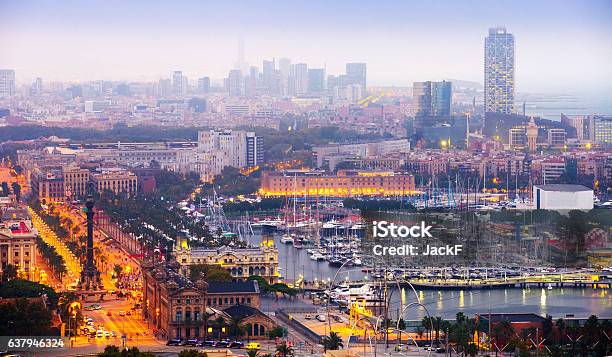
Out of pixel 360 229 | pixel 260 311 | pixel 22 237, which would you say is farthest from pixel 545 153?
pixel 260 311

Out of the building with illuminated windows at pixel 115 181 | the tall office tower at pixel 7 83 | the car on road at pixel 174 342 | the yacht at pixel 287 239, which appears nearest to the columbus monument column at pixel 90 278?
the car on road at pixel 174 342

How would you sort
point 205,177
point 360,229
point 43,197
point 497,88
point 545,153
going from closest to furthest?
point 360,229 < point 43,197 < point 205,177 < point 545,153 < point 497,88

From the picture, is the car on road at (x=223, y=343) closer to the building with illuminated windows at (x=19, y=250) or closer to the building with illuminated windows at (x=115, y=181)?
the building with illuminated windows at (x=19, y=250)

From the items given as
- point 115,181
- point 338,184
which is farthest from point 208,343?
point 115,181

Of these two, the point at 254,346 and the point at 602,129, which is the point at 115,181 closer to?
the point at 602,129

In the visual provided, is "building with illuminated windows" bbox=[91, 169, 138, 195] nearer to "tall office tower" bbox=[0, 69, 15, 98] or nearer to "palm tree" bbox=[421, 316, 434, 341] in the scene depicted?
"tall office tower" bbox=[0, 69, 15, 98]

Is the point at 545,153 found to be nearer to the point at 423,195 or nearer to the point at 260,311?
the point at 423,195
